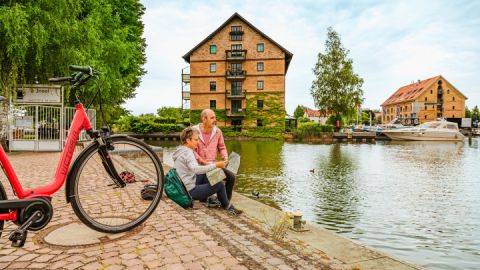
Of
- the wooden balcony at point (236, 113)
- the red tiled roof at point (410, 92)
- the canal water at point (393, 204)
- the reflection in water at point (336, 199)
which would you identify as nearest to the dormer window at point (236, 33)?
the wooden balcony at point (236, 113)

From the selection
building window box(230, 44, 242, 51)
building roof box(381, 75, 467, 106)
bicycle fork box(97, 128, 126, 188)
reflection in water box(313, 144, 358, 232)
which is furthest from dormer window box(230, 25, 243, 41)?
building roof box(381, 75, 467, 106)

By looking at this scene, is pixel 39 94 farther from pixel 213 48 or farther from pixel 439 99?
pixel 439 99

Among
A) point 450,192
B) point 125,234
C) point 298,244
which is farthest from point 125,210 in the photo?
point 450,192

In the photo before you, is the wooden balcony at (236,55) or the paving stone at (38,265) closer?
the paving stone at (38,265)

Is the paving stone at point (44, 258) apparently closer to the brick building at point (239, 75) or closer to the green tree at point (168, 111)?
the brick building at point (239, 75)

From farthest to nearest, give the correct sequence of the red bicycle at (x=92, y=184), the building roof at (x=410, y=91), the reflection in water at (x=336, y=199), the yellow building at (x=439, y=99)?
1. the building roof at (x=410, y=91)
2. the yellow building at (x=439, y=99)
3. the reflection in water at (x=336, y=199)
4. the red bicycle at (x=92, y=184)

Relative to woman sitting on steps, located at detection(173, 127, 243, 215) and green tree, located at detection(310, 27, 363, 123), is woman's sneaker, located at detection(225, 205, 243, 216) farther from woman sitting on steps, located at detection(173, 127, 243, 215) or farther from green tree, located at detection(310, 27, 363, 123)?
green tree, located at detection(310, 27, 363, 123)

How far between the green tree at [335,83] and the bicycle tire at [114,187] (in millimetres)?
48650

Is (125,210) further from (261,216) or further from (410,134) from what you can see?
(410,134)

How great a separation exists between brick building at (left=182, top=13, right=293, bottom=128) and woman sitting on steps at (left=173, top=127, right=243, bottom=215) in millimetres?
42721

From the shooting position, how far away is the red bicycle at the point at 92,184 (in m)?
3.28

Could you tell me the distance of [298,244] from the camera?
158 inches

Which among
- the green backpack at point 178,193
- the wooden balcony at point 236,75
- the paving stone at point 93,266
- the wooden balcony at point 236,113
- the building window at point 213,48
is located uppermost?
the building window at point 213,48

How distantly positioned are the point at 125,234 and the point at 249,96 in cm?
4526
